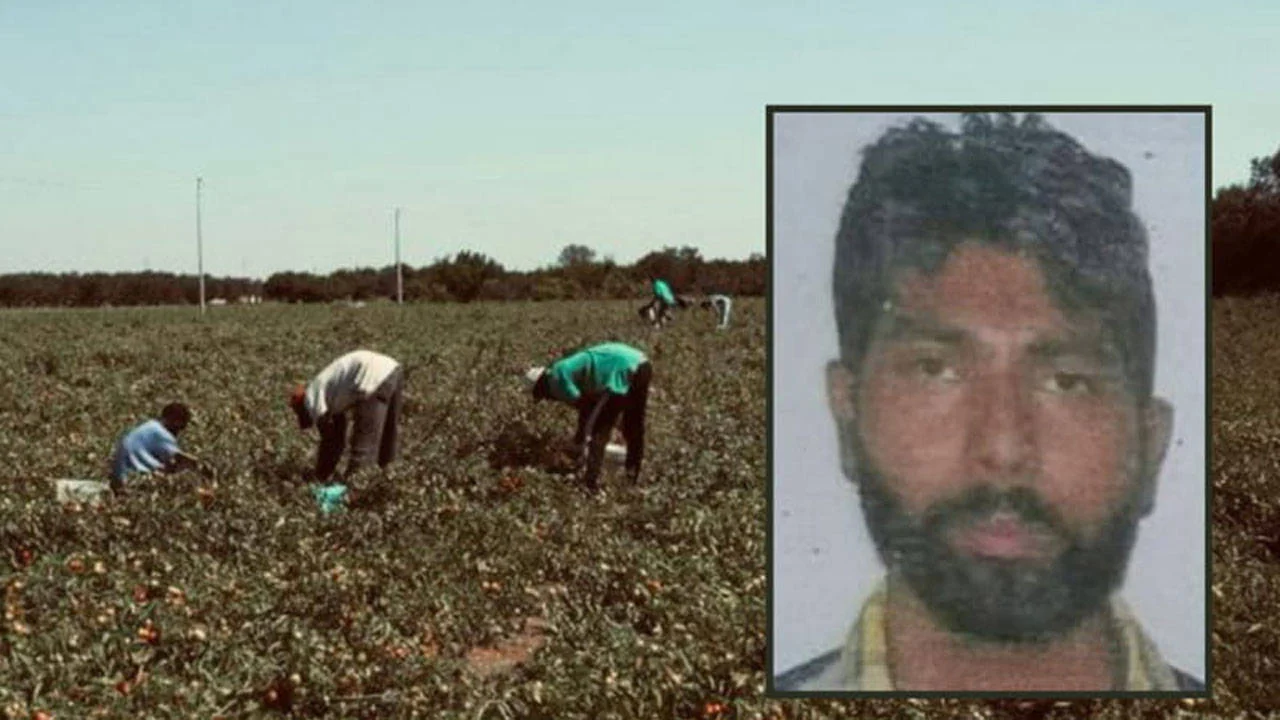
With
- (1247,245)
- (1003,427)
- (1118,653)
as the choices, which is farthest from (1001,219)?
(1247,245)

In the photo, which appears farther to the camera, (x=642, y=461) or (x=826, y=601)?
(x=642, y=461)

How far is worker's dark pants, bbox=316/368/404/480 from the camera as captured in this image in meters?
10.7

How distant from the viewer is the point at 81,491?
33.0ft

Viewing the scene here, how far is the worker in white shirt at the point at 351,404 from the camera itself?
10.6m

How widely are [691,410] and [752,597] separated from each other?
787cm

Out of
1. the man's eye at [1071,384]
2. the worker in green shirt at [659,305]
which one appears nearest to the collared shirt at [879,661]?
the man's eye at [1071,384]

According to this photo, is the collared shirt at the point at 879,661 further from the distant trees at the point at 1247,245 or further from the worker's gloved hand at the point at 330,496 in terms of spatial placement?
the distant trees at the point at 1247,245

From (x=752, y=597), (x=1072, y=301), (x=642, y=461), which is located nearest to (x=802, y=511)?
(x=1072, y=301)

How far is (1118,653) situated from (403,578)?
491 centimetres

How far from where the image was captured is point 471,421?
13742 millimetres

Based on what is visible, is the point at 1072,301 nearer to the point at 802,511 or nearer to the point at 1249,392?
the point at 802,511

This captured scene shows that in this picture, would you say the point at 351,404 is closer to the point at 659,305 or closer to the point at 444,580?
the point at 444,580

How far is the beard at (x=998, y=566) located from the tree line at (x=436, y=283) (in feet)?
150

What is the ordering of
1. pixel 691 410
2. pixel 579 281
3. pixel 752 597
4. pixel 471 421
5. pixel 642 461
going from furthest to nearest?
pixel 579 281
pixel 691 410
pixel 471 421
pixel 642 461
pixel 752 597
